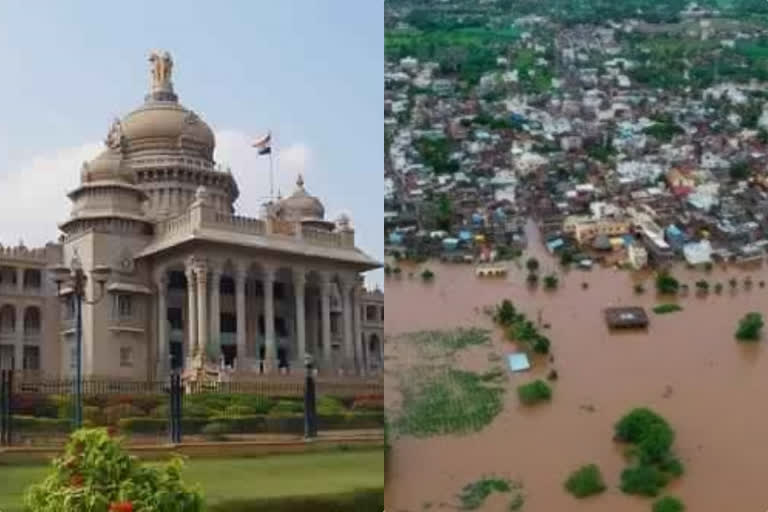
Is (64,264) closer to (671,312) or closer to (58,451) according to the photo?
(58,451)

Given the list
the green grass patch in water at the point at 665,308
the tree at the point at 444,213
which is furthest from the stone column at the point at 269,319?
the green grass patch in water at the point at 665,308

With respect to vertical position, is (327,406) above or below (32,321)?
below

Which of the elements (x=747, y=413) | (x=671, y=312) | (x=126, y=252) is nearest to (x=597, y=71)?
(x=671, y=312)

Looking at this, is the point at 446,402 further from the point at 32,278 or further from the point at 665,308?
the point at 32,278

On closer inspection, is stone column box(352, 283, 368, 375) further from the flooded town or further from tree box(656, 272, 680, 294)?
tree box(656, 272, 680, 294)

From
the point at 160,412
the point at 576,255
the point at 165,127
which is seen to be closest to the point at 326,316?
the point at 160,412

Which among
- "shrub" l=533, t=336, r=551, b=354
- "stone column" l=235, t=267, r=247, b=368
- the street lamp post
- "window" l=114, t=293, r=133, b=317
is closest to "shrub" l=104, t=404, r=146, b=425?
the street lamp post
